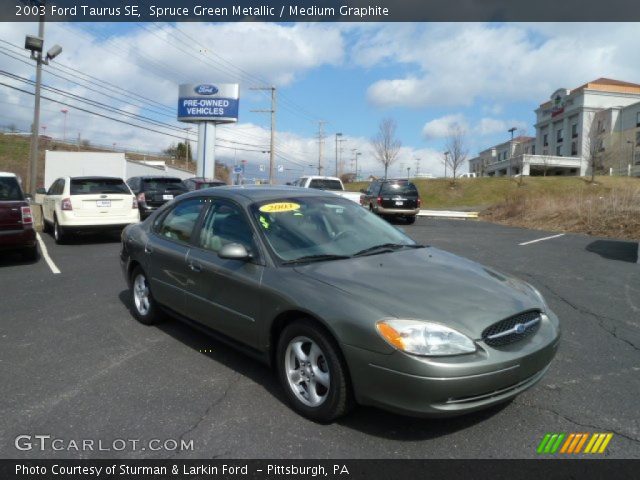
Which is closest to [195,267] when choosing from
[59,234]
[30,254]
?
[30,254]

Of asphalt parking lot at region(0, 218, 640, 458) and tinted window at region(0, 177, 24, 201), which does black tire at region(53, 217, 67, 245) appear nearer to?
tinted window at region(0, 177, 24, 201)

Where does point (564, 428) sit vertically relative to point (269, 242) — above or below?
below

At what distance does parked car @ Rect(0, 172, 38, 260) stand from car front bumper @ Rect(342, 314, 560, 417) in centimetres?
786

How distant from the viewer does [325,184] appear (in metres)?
19.0

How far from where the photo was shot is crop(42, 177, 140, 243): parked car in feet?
36.5

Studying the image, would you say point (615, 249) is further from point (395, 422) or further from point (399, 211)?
point (395, 422)

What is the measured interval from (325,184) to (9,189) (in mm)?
11808

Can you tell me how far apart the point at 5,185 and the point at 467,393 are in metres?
9.11

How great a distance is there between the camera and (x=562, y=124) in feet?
252

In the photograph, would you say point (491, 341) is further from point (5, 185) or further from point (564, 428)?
point (5, 185)

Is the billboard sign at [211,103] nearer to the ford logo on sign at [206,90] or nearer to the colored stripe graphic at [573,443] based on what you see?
the ford logo on sign at [206,90]

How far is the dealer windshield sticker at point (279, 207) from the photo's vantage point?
4.05 meters
